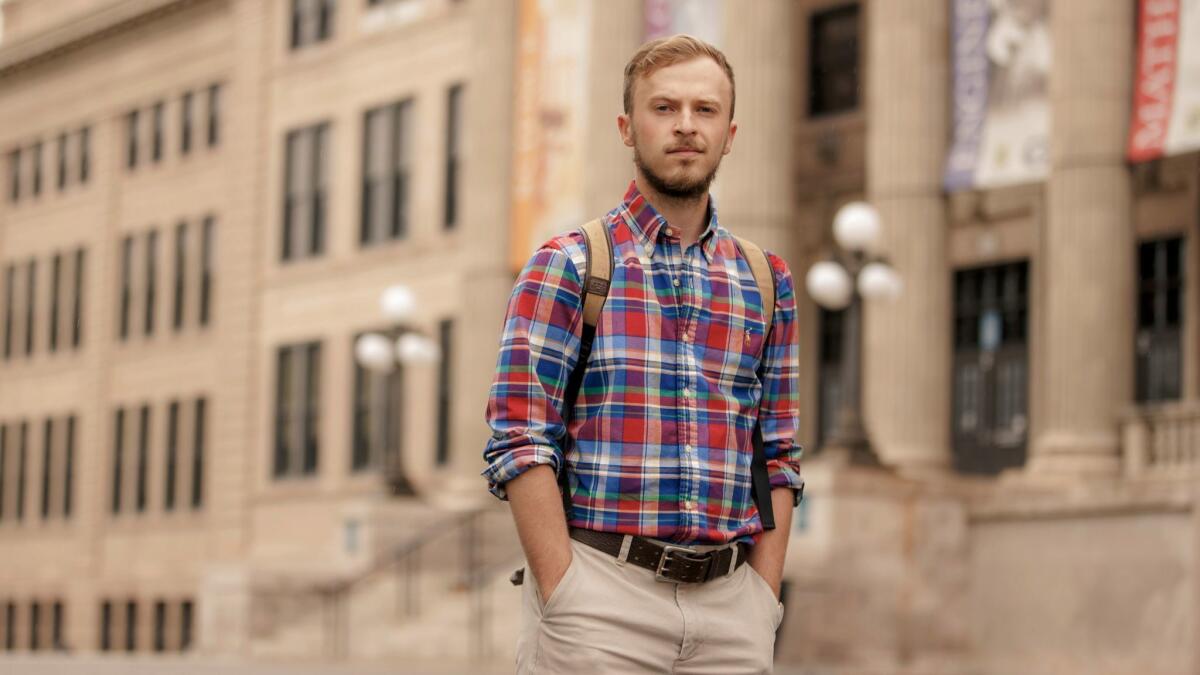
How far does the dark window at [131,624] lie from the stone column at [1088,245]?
27516 mm

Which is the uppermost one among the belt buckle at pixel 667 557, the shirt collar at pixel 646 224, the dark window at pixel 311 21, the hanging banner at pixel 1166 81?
the dark window at pixel 311 21

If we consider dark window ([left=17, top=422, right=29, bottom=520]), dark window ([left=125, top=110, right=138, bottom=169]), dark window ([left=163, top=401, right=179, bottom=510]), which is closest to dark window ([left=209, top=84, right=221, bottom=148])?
dark window ([left=125, top=110, right=138, bottom=169])

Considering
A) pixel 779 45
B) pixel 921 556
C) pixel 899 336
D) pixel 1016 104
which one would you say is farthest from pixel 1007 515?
pixel 779 45

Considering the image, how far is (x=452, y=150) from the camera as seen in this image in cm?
3872

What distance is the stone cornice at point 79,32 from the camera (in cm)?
4934

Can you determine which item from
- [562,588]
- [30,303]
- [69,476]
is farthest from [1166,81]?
[30,303]

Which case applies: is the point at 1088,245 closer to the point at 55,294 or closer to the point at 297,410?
the point at 297,410

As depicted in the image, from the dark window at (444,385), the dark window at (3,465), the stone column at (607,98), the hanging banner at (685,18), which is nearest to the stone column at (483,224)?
the stone column at (607,98)

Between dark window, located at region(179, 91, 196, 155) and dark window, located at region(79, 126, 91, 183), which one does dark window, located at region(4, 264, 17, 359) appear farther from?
dark window, located at region(179, 91, 196, 155)

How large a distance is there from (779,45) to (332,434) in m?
15.4

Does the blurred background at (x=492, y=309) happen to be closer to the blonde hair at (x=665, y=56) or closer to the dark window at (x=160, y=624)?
the dark window at (x=160, y=624)

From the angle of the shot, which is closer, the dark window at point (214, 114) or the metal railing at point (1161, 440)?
the metal railing at point (1161, 440)

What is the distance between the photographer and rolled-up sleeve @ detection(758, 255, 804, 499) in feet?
15.4

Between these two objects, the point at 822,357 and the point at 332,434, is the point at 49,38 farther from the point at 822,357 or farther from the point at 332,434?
the point at 822,357
